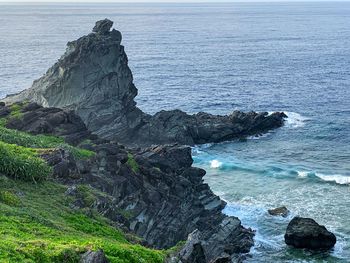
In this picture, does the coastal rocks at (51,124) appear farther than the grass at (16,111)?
No

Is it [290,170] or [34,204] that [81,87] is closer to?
[290,170]

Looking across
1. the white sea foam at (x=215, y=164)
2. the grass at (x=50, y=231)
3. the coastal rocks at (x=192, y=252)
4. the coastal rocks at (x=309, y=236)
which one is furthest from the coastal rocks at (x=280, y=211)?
the coastal rocks at (x=192, y=252)

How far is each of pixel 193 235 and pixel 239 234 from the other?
28.5 metres

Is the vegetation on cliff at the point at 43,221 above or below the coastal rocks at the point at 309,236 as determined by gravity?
above

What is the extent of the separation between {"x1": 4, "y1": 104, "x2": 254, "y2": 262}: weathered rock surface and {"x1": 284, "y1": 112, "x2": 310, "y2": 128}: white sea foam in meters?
42.4

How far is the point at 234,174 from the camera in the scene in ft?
268

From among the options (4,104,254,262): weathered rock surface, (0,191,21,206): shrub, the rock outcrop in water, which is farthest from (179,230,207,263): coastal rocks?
the rock outcrop in water

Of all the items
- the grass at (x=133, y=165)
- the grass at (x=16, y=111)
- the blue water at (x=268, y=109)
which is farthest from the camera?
the blue water at (x=268, y=109)

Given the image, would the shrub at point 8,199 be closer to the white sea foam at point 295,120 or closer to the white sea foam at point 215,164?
the white sea foam at point 215,164

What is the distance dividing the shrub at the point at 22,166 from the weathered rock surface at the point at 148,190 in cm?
256

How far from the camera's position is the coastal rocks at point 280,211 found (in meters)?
66.4

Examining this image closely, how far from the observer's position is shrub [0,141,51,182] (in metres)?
40.5

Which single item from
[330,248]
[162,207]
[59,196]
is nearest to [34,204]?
[59,196]

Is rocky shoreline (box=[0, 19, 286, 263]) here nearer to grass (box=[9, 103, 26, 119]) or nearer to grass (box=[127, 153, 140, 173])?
grass (box=[127, 153, 140, 173])
